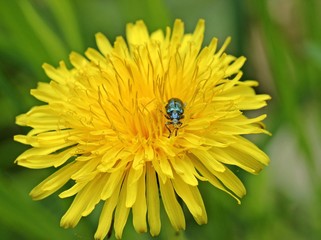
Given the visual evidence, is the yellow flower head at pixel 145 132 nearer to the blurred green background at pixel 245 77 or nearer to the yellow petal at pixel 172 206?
the yellow petal at pixel 172 206

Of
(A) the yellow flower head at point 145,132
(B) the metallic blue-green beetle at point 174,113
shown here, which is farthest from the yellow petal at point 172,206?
(B) the metallic blue-green beetle at point 174,113

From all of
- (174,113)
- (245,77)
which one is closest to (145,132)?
(174,113)

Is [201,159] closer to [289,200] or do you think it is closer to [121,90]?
[121,90]

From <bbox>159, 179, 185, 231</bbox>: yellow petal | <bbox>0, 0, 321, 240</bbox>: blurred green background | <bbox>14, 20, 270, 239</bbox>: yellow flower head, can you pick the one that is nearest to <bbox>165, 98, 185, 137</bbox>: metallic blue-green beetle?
<bbox>14, 20, 270, 239</bbox>: yellow flower head

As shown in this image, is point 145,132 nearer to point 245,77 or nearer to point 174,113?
point 174,113

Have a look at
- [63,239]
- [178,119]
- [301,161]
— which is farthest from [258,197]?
[178,119]

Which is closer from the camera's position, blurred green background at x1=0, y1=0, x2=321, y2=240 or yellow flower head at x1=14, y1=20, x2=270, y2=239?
yellow flower head at x1=14, y1=20, x2=270, y2=239

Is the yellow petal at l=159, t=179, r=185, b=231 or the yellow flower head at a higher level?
the yellow flower head

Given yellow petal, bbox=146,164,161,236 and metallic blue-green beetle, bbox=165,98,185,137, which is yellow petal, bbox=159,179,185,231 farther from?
metallic blue-green beetle, bbox=165,98,185,137
